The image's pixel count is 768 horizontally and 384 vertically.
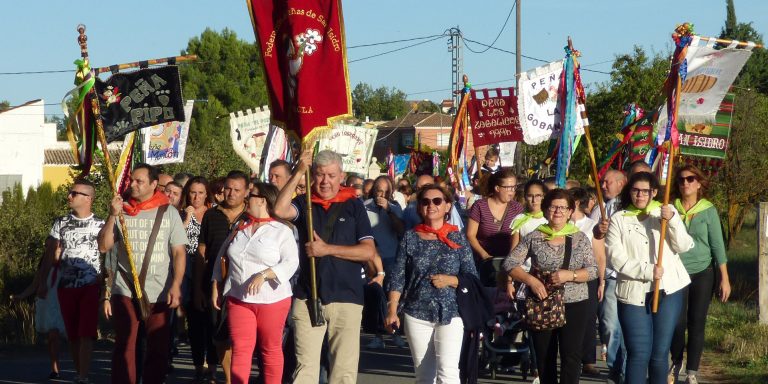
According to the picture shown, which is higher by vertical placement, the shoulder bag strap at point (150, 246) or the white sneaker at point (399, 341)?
the shoulder bag strap at point (150, 246)

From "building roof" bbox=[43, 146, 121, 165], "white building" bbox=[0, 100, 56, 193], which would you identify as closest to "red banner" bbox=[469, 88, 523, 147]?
"white building" bbox=[0, 100, 56, 193]

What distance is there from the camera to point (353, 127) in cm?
2045

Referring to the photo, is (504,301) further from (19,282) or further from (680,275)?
(19,282)

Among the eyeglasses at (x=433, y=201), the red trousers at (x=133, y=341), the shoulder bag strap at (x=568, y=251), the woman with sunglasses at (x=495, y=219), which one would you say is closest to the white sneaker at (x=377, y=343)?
the woman with sunglasses at (x=495, y=219)

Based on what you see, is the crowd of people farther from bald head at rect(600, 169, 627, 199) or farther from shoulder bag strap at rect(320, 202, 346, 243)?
bald head at rect(600, 169, 627, 199)

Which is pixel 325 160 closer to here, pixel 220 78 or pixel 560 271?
pixel 560 271

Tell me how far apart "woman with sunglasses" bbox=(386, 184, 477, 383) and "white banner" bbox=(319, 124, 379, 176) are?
1219 cm

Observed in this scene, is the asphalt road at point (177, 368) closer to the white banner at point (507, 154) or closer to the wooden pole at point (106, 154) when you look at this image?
the wooden pole at point (106, 154)

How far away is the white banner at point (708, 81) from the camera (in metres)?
10.0

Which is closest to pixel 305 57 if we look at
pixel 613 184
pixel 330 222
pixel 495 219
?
pixel 330 222

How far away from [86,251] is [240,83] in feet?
177

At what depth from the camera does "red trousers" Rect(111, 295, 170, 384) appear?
862 cm

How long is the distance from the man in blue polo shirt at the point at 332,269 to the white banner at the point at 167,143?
1033 centimetres

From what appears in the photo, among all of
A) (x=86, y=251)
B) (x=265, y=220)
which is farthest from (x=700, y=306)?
(x=86, y=251)
